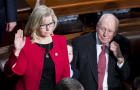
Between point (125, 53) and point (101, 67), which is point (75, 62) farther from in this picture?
point (125, 53)

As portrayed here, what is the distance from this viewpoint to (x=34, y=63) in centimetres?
137

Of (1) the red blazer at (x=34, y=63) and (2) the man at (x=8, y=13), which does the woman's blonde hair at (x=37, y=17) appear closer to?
(1) the red blazer at (x=34, y=63)

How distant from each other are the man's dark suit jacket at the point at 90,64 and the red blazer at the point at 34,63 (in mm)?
177

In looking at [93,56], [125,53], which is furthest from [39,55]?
[125,53]

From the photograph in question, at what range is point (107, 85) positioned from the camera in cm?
163

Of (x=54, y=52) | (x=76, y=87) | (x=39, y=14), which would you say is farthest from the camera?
(x=54, y=52)

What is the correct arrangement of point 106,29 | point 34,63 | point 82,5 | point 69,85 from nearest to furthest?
point 69,85 < point 34,63 < point 106,29 < point 82,5

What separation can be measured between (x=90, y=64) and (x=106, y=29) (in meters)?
0.27

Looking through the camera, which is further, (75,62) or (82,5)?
(82,5)

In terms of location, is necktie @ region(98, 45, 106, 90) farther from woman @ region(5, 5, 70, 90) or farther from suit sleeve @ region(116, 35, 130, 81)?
woman @ region(5, 5, 70, 90)

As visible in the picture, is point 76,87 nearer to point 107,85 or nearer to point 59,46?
point 59,46

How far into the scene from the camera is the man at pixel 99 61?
5.22ft

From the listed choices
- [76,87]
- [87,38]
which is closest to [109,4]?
[87,38]

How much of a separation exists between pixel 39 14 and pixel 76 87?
468mm
